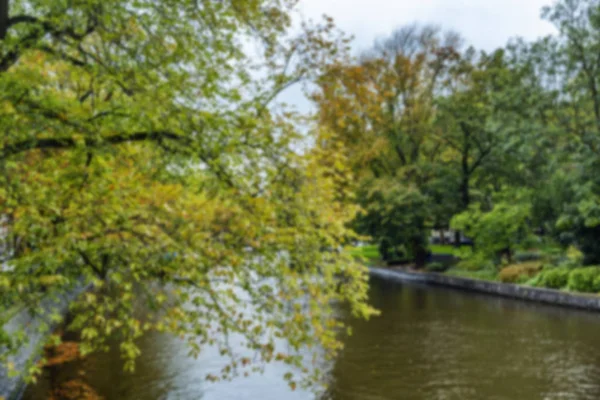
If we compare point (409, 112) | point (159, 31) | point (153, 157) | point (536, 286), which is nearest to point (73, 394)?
point (153, 157)

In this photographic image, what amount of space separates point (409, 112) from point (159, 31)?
36.0 meters

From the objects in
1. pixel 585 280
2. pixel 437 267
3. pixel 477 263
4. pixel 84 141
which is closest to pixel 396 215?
pixel 437 267

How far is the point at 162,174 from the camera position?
27.3 feet

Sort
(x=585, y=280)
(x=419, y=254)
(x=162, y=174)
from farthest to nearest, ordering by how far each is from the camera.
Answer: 1. (x=419, y=254)
2. (x=585, y=280)
3. (x=162, y=174)

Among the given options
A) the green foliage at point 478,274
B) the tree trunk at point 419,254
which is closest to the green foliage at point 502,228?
the green foliage at point 478,274

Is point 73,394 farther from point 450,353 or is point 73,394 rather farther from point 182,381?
point 450,353

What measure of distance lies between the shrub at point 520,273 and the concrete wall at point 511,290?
697 millimetres

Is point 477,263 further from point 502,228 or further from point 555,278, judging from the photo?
point 555,278

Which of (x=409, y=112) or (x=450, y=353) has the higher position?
(x=409, y=112)

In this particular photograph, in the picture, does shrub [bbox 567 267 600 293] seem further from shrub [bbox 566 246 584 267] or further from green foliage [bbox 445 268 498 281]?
green foliage [bbox 445 268 498 281]

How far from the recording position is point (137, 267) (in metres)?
7.07

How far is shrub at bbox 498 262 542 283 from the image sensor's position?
28328 mm

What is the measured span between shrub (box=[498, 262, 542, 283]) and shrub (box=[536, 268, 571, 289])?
5.96 ft

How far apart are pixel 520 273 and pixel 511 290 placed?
2042 mm
